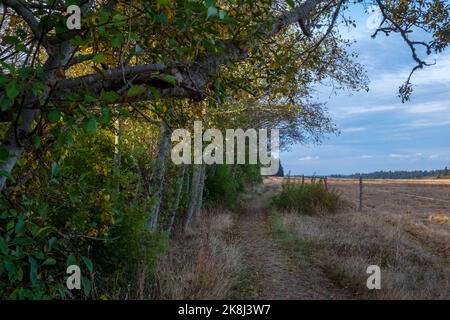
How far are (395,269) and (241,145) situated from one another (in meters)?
12.6

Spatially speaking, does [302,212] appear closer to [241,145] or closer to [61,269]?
[241,145]

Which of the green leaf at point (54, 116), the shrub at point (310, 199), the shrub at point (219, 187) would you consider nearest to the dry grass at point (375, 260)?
the shrub at point (310, 199)

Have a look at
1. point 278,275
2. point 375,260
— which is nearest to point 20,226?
point 278,275

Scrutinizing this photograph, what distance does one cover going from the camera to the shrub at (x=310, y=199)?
20.2 meters

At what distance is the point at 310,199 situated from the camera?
67.6 feet

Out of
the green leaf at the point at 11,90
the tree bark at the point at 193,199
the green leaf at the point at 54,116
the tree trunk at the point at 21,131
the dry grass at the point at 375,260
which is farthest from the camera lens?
the tree bark at the point at 193,199

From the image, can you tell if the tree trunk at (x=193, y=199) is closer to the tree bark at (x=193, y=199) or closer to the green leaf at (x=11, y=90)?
the tree bark at (x=193, y=199)

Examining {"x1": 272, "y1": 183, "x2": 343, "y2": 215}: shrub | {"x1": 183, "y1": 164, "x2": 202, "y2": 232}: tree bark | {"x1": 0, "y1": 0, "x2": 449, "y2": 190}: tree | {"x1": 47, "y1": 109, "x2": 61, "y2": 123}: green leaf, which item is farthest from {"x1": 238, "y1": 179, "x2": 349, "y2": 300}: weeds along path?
{"x1": 272, "y1": 183, "x2": 343, "y2": 215}: shrub

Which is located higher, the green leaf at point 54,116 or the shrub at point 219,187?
the green leaf at point 54,116

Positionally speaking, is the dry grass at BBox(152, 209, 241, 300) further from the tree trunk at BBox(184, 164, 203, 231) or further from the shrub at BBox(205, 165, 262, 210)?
the shrub at BBox(205, 165, 262, 210)

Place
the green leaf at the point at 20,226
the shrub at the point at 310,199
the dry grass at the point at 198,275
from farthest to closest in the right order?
1. the shrub at the point at 310,199
2. the dry grass at the point at 198,275
3. the green leaf at the point at 20,226

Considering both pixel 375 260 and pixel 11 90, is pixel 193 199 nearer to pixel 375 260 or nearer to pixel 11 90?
pixel 375 260
